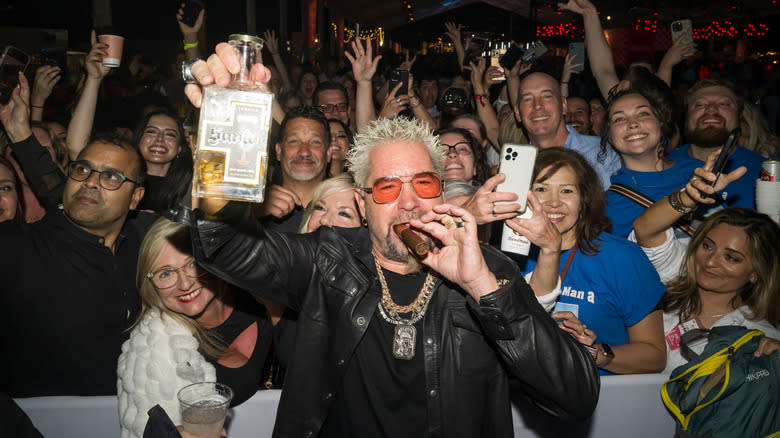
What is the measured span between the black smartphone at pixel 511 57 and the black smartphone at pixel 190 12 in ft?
9.22

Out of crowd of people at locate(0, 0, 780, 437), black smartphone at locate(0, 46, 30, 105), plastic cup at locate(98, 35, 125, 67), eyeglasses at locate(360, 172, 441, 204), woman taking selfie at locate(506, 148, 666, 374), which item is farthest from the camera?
plastic cup at locate(98, 35, 125, 67)

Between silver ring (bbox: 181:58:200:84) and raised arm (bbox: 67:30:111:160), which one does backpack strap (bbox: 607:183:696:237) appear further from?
raised arm (bbox: 67:30:111:160)

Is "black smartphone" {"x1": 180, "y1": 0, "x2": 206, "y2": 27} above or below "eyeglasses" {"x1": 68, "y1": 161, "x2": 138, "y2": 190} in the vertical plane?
above

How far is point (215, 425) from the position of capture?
4.97 feet

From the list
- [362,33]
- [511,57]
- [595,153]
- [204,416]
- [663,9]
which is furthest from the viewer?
[362,33]

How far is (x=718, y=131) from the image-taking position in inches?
137

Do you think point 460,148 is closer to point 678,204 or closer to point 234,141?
point 678,204

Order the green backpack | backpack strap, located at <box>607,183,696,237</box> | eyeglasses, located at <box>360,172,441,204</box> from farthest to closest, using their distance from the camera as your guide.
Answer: backpack strap, located at <box>607,183,696,237</box> < the green backpack < eyeglasses, located at <box>360,172,441,204</box>

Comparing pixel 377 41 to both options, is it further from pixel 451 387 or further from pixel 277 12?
pixel 451 387

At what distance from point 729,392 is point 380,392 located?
5.14 feet

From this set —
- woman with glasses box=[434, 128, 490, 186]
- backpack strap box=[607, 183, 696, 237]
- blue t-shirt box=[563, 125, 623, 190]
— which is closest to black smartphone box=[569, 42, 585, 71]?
blue t-shirt box=[563, 125, 623, 190]

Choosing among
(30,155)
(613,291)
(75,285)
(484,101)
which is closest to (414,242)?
(613,291)

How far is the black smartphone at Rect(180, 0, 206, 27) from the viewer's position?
156 inches

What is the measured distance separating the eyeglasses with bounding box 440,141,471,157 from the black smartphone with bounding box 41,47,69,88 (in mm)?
3351
